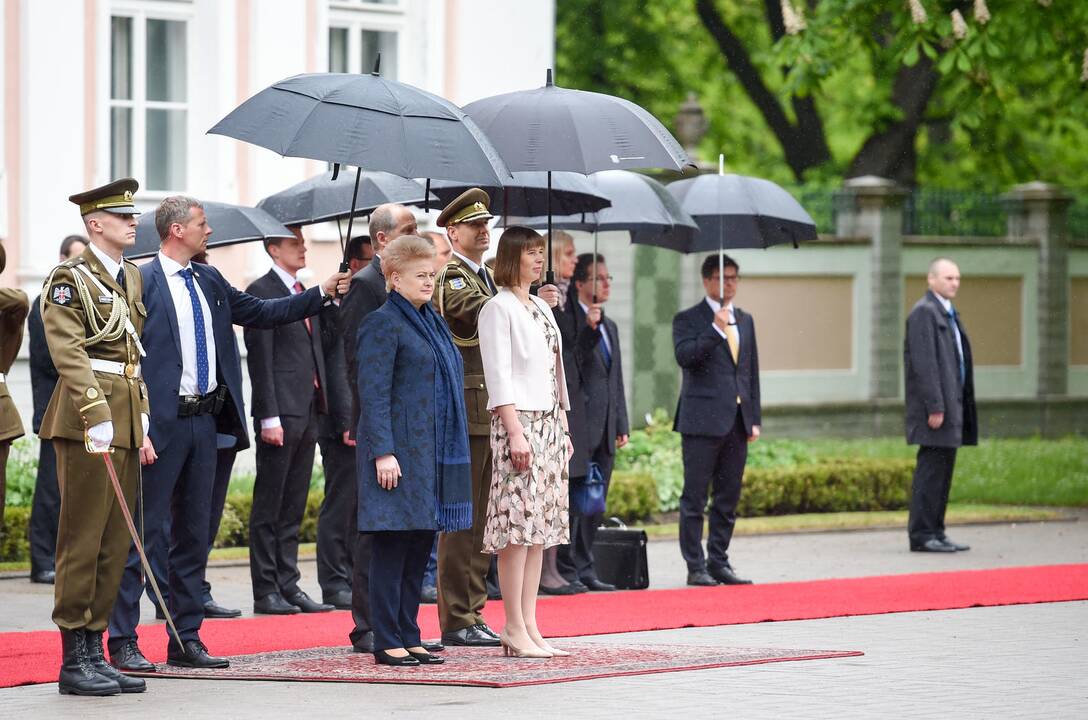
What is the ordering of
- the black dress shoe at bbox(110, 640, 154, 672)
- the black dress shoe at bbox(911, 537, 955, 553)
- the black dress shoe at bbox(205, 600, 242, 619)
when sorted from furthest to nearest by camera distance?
the black dress shoe at bbox(911, 537, 955, 553) → the black dress shoe at bbox(205, 600, 242, 619) → the black dress shoe at bbox(110, 640, 154, 672)

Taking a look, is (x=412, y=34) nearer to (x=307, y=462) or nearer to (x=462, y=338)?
(x=307, y=462)

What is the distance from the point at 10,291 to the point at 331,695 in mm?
3963

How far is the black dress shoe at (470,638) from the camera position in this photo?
894 cm

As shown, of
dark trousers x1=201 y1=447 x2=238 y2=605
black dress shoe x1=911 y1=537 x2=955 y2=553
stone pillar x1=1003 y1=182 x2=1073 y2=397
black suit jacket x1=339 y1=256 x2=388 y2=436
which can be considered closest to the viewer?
black suit jacket x1=339 y1=256 x2=388 y2=436

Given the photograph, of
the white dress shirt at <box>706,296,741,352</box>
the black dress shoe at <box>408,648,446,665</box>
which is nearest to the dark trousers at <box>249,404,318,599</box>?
the black dress shoe at <box>408,648,446,665</box>

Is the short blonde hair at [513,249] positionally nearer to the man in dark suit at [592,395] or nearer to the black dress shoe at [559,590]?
the man in dark suit at [592,395]

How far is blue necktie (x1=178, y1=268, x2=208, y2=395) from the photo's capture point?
855 centimetres

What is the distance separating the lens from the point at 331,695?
7570 millimetres

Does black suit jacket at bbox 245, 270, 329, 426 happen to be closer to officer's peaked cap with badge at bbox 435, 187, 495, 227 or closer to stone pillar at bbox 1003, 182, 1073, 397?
officer's peaked cap with badge at bbox 435, 187, 495, 227

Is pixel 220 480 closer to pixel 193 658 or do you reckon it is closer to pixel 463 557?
pixel 463 557

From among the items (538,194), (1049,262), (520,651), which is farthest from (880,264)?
(520,651)

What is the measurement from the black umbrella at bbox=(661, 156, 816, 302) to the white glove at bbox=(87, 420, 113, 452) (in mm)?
5288

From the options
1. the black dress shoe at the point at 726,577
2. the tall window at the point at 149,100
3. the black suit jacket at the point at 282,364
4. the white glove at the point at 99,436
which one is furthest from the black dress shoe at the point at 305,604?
the tall window at the point at 149,100

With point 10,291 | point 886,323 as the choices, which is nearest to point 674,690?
point 10,291
